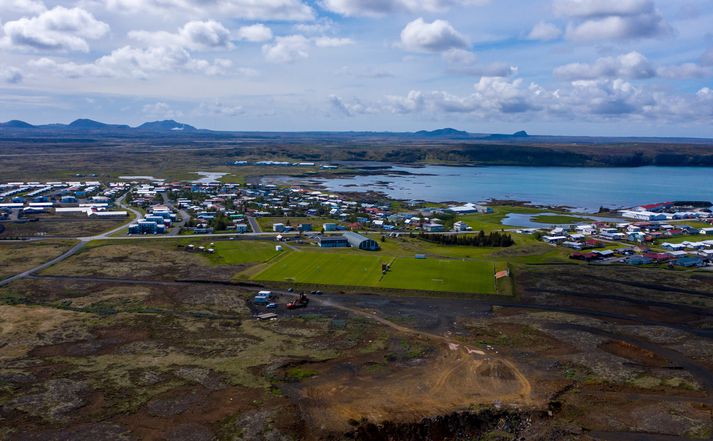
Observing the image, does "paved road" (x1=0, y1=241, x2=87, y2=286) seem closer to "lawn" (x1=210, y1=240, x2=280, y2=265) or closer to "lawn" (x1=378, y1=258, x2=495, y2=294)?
"lawn" (x1=210, y1=240, x2=280, y2=265)

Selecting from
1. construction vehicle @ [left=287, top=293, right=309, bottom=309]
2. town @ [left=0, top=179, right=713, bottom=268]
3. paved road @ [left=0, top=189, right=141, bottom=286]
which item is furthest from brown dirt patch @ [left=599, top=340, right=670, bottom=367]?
paved road @ [left=0, top=189, right=141, bottom=286]

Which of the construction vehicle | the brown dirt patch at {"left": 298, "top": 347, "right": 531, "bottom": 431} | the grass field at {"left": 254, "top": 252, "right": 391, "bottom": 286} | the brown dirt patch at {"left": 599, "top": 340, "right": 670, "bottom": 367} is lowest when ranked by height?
the brown dirt patch at {"left": 298, "top": 347, "right": 531, "bottom": 431}

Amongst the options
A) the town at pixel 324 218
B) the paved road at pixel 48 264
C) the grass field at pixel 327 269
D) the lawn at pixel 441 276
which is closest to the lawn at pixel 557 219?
the town at pixel 324 218

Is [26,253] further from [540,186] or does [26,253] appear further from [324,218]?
[540,186]

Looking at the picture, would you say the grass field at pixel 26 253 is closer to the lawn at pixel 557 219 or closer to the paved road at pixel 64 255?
the paved road at pixel 64 255

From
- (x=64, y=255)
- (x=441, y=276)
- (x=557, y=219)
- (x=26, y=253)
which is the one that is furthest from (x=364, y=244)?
(x=557, y=219)
